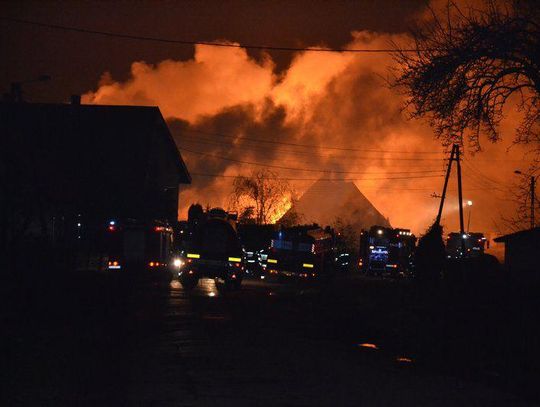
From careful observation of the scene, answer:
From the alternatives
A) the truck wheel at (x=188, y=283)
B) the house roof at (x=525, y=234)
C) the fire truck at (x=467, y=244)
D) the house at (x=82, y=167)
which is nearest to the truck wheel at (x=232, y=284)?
the truck wheel at (x=188, y=283)

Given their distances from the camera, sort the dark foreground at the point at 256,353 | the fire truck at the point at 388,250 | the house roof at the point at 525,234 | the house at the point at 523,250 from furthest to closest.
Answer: the fire truck at the point at 388,250 → the house at the point at 523,250 → the house roof at the point at 525,234 → the dark foreground at the point at 256,353

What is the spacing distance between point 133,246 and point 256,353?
95.9ft

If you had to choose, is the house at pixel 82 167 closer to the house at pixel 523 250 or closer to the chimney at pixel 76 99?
the chimney at pixel 76 99

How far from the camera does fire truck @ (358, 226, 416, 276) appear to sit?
69.9 m

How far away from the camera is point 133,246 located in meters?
44.1

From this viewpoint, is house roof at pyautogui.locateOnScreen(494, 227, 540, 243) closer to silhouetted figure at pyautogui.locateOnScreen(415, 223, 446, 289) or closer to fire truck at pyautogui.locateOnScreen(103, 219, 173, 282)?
silhouetted figure at pyautogui.locateOnScreen(415, 223, 446, 289)

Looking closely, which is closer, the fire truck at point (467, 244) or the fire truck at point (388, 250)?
the fire truck at point (388, 250)

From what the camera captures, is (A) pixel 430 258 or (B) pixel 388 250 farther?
(B) pixel 388 250

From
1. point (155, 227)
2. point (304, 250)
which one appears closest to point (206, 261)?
point (155, 227)

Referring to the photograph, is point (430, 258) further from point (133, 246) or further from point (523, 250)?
point (133, 246)

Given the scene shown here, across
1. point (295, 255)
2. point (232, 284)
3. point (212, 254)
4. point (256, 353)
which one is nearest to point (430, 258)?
point (295, 255)

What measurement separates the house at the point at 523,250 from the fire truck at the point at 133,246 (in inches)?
795

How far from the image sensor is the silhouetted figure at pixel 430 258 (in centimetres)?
5281

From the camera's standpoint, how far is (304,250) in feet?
174
